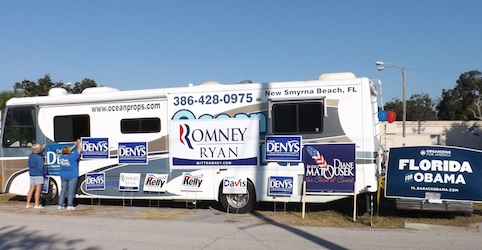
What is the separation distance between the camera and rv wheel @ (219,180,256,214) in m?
10.7

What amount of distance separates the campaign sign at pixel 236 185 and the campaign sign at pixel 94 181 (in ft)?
10.9

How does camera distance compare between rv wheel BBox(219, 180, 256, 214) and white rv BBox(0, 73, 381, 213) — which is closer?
white rv BBox(0, 73, 381, 213)

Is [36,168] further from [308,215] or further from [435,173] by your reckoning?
[435,173]

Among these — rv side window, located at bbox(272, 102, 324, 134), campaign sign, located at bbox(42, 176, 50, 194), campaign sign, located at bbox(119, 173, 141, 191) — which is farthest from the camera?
campaign sign, located at bbox(42, 176, 50, 194)

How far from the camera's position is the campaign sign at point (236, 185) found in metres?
10.6

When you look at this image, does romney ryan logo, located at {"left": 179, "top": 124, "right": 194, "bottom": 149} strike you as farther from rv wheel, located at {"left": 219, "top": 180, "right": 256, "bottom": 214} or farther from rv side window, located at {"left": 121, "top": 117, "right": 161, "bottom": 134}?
rv wheel, located at {"left": 219, "top": 180, "right": 256, "bottom": 214}

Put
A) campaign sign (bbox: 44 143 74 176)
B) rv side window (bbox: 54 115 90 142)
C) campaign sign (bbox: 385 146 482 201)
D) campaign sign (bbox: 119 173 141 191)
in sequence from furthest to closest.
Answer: campaign sign (bbox: 44 143 74 176) < rv side window (bbox: 54 115 90 142) < campaign sign (bbox: 119 173 141 191) < campaign sign (bbox: 385 146 482 201)

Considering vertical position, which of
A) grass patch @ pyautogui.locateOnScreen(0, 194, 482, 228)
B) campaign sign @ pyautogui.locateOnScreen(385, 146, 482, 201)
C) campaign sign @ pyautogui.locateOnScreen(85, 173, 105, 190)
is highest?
campaign sign @ pyautogui.locateOnScreen(385, 146, 482, 201)

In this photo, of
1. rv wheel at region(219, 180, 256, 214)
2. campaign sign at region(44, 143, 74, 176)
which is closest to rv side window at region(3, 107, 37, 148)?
campaign sign at region(44, 143, 74, 176)

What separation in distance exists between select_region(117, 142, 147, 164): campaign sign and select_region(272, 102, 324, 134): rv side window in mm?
3251

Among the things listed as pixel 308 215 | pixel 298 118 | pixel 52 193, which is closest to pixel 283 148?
pixel 298 118

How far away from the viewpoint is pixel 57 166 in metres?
12.3

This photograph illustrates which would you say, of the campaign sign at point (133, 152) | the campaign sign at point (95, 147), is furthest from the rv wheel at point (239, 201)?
the campaign sign at point (95, 147)

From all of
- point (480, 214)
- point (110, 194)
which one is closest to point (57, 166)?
point (110, 194)
